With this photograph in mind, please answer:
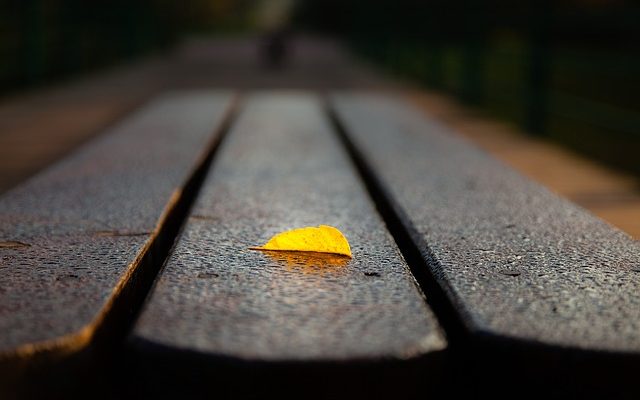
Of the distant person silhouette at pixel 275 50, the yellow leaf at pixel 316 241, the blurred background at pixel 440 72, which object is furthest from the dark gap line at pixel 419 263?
the distant person silhouette at pixel 275 50

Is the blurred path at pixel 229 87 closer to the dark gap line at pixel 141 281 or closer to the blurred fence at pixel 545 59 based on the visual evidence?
the blurred fence at pixel 545 59

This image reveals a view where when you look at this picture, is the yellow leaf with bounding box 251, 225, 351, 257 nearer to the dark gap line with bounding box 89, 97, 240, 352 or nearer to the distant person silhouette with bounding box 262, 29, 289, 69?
the dark gap line with bounding box 89, 97, 240, 352

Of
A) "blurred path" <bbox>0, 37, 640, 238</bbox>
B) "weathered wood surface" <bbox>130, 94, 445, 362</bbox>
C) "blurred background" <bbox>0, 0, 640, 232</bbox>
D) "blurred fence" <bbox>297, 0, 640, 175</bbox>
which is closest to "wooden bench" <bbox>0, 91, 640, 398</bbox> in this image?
"weathered wood surface" <bbox>130, 94, 445, 362</bbox>

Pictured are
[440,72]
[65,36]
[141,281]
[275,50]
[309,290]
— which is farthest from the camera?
[275,50]

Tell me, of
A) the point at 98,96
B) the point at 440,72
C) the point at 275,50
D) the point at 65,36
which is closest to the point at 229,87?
the point at 98,96

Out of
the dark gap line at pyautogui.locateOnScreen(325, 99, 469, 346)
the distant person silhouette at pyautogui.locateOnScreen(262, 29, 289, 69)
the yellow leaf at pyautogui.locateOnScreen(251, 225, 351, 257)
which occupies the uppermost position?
the yellow leaf at pyautogui.locateOnScreen(251, 225, 351, 257)

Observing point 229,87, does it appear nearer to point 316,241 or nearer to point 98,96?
point 98,96
